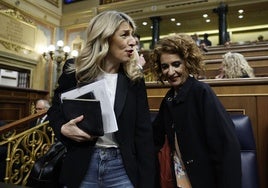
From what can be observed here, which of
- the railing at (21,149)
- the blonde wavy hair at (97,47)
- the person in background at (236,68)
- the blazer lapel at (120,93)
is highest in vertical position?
the person in background at (236,68)

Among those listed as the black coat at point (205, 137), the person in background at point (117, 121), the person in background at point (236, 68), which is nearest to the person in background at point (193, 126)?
the black coat at point (205, 137)

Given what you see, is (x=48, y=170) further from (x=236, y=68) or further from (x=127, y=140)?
(x=236, y=68)

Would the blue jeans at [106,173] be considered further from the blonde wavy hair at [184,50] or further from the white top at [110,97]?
the blonde wavy hair at [184,50]

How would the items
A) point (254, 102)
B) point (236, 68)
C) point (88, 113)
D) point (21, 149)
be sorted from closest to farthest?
1. point (88, 113)
2. point (254, 102)
3. point (21, 149)
4. point (236, 68)

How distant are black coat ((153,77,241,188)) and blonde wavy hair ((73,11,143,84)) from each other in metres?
0.27

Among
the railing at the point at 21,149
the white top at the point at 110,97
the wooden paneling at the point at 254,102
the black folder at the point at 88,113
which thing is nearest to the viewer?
the black folder at the point at 88,113

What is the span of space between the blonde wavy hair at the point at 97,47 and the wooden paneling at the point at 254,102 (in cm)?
109

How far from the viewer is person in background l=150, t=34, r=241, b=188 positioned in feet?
3.47

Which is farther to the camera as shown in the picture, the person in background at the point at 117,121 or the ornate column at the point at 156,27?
the ornate column at the point at 156,27

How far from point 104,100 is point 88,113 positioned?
90mm

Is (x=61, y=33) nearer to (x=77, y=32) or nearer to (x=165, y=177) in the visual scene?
(x=77, y=32)

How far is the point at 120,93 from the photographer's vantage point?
→ 3.44 ft

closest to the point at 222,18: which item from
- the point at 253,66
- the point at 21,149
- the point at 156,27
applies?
the point at 156,27

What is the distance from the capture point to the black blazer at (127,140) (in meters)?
0.99
